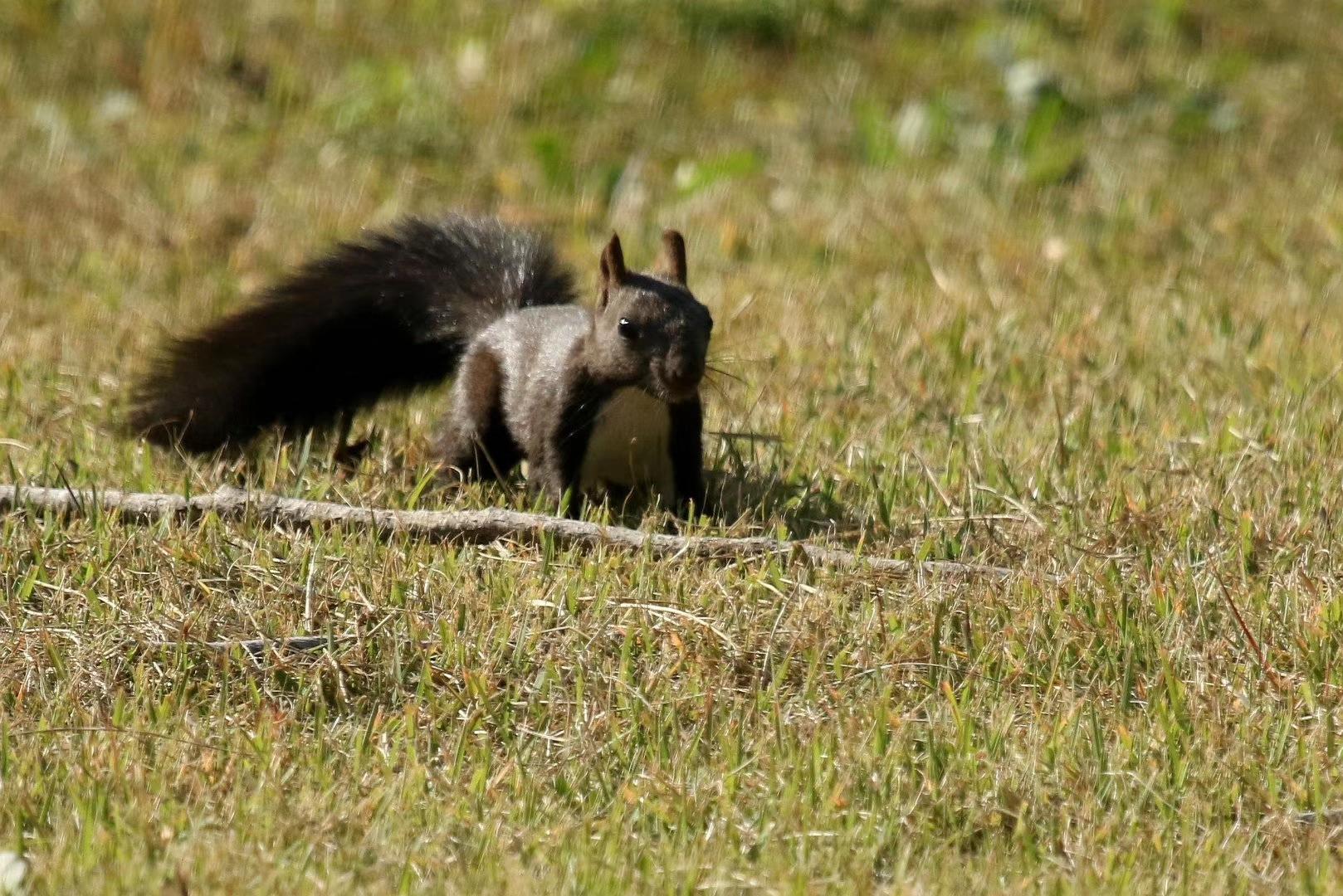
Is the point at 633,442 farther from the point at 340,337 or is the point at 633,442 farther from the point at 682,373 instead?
the point at 340,337

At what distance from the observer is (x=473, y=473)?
14.5 feet

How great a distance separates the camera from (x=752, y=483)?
4.45 meters

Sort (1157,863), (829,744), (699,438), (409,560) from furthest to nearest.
A: (699,438)
(409,560)
(829,744)
(1157,863)

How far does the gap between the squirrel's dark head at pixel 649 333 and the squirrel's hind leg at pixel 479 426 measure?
375mm

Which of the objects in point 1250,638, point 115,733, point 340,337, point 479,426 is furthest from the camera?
point 340,337

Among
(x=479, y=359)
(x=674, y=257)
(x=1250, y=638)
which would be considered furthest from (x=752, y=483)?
(x=1250, y=638)

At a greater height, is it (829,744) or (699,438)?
(699,438)

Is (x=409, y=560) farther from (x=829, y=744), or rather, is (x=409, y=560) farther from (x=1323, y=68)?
(x=1323, y=68)

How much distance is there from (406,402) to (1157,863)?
2.68m

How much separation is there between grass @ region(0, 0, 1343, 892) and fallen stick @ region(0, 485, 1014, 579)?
0.06 m

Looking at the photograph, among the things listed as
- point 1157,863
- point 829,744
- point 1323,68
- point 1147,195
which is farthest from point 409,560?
point 1323,68

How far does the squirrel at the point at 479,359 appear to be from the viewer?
405 centimetres

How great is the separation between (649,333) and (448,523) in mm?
558

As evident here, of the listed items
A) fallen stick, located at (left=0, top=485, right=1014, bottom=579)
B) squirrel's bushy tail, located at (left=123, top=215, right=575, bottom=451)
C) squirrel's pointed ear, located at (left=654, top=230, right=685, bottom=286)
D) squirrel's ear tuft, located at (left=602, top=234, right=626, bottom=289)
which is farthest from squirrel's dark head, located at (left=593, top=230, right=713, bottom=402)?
squirrel's bushy tail, located at (left=123, top=215, right=575, bottom=451)
